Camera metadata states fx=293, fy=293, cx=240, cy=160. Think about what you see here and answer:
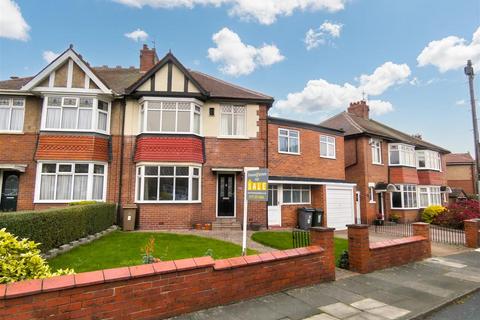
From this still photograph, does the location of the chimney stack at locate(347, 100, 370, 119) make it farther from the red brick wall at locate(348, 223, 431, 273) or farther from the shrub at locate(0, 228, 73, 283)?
the shrub at locate(0, 228, 73, 283)

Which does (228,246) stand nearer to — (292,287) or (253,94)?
(292,287)

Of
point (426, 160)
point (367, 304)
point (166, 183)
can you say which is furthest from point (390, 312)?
point (426, 160)

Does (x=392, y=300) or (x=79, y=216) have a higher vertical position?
(x=79, y=216)

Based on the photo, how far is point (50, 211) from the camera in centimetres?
736

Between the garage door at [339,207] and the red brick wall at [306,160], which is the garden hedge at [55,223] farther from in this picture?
the garage door at [339,207]

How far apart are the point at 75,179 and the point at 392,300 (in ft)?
42.2

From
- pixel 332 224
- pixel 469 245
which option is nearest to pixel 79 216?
pixel 332 224

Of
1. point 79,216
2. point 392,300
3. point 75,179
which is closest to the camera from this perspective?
point 392,300

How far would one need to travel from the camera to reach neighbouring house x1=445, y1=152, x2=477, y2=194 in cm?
3537

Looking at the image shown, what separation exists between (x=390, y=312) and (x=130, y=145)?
12196 mm

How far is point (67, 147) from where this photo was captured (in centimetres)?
1297

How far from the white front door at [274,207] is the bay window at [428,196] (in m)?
14.2

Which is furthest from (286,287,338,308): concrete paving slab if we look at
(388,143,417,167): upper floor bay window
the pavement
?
(388,143,417,167): upper floor bay window

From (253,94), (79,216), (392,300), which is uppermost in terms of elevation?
(253,94)
